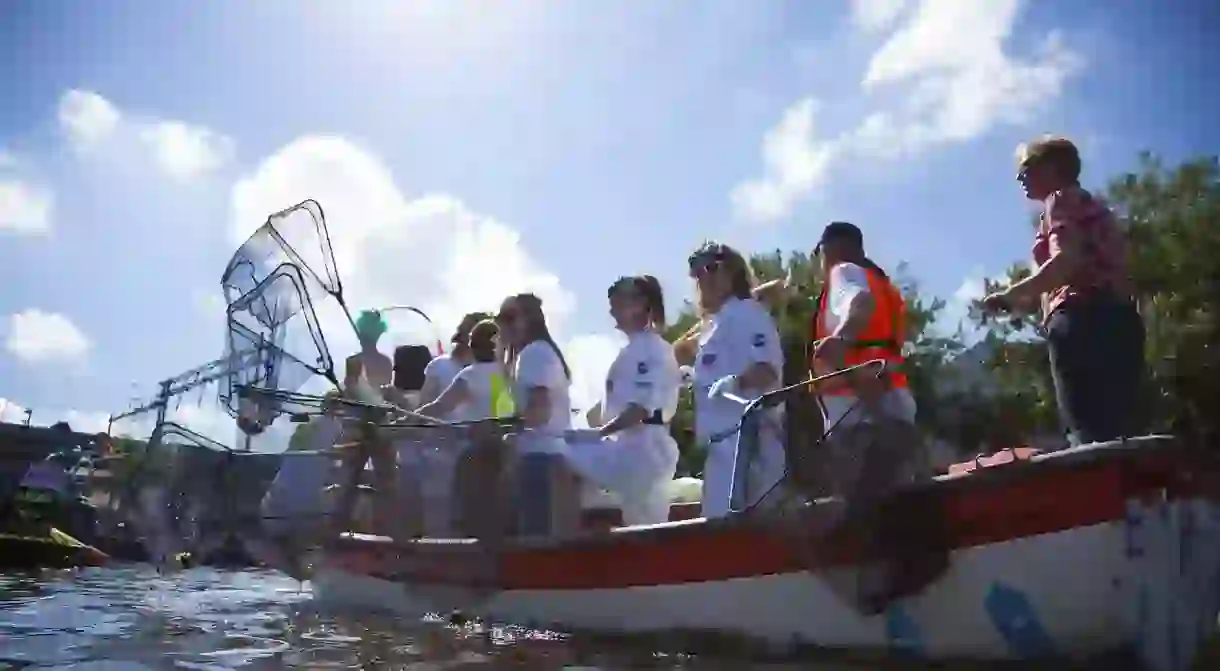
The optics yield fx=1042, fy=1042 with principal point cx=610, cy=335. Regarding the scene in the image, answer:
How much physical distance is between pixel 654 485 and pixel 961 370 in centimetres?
226

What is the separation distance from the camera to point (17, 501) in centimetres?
2245

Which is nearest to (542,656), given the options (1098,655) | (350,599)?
(1098,655)

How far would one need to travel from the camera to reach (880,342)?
567 cm

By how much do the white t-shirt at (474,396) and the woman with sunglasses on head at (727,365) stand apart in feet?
7.90

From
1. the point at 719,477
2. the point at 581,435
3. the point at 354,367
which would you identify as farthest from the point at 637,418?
the point at 354,367

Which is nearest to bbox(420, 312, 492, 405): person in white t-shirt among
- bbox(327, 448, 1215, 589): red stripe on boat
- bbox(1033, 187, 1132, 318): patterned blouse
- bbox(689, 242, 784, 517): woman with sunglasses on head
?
bbox(327, 448, 1215, 589): red stripe on boat

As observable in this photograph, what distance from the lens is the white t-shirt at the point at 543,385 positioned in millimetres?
7496

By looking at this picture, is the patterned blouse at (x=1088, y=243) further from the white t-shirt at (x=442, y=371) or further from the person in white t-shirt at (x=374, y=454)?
the white t-shirt at (x=442, y=371)

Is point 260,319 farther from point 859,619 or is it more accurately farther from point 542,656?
point 859,619

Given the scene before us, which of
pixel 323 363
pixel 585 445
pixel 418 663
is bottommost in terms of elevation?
pixel 418 663

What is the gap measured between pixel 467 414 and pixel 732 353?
2.86 m

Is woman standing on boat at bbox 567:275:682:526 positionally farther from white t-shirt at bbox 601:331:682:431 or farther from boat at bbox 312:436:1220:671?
boat at bbox 312:436:1220:671

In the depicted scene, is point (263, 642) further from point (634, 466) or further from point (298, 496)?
point (634, 466)

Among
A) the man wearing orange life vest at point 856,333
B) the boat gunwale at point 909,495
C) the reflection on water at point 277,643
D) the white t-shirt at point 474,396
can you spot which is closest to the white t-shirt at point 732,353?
the man wearing orange life vest at point 856,333
